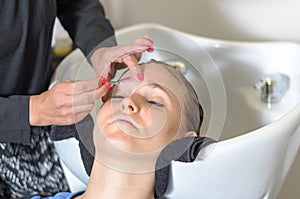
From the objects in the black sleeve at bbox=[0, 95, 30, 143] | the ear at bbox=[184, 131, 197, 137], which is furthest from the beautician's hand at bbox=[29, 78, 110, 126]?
the ear at bbox=[184, 131, 197, 137]

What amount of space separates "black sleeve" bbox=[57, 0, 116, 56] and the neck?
296mm

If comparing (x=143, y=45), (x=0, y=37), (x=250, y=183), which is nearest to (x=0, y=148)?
(x=0, y=37)

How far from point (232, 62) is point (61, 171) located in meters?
0.43

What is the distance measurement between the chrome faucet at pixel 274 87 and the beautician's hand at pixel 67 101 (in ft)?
1.45

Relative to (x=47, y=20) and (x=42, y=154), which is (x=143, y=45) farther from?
(x=42, y=154)

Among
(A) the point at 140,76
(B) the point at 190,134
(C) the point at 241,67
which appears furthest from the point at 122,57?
(C) the point at 241,67

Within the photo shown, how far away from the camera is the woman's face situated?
2.93 feet

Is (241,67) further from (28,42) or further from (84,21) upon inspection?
(28,42)

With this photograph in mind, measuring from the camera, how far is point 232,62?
4.16ft

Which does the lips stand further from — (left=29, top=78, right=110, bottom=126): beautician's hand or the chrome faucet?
the chrome faucet

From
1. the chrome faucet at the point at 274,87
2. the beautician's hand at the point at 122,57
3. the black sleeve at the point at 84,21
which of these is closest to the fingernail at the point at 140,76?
the beautician's hand at the point at 122,57

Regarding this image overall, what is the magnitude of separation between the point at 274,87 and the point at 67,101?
0.52 meters

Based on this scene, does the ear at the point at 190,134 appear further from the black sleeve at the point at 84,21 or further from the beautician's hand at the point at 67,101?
the black sleeve at the point at 84,21

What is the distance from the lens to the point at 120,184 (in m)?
0.93
